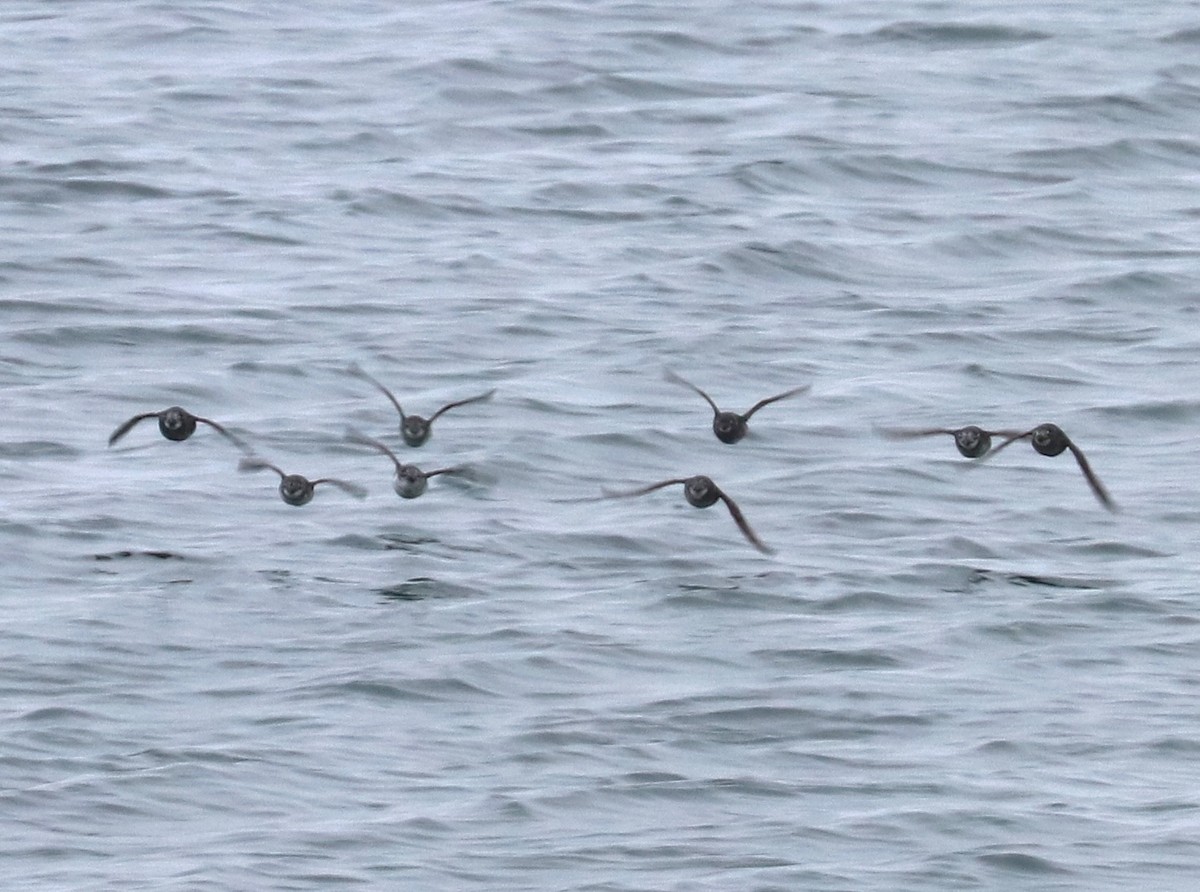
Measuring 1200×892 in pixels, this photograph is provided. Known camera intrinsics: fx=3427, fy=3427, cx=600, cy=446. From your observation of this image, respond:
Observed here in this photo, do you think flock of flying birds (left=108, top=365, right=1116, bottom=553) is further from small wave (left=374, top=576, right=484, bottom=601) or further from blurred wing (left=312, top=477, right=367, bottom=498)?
small wave (left=374, top=576, right=484, bottom=601)

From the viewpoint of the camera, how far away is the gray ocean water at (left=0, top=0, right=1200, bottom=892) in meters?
18.3

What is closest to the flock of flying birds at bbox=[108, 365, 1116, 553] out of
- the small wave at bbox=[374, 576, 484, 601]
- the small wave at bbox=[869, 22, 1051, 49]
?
the small wave at bbox=[374, 576, 484, 601]

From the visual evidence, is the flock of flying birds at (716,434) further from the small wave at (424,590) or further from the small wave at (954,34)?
the small wave at (954,34)

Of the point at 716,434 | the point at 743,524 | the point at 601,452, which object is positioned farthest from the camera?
the point at 601,452

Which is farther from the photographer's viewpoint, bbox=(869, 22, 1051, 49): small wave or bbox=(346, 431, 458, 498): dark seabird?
bbox=(869, 22, 1051, 49): small wave

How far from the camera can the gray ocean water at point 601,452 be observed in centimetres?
1834

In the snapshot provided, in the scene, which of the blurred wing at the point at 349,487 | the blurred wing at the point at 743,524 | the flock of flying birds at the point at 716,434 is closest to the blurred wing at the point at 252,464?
the flock of flying birds at the point at 716,434

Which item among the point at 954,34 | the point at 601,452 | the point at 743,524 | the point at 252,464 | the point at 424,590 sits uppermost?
the point at 743,524

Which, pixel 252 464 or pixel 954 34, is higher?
pixel 252 464

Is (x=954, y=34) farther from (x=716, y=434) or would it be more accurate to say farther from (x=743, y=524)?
(x=743, y=524)

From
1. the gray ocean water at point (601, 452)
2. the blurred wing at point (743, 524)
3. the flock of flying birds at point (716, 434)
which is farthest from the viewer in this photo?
the flock of flying birds at point (716, 434)

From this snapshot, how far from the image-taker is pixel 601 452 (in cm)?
2597

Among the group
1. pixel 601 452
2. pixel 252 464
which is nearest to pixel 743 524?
pixel 252 464

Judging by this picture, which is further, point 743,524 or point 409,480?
point 409,480
